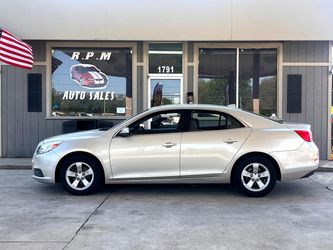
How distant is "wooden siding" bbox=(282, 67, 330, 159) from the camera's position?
40.2 ft

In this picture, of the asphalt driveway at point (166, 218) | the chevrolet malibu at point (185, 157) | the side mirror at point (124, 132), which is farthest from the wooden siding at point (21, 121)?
the side mirror at point (124, 132)

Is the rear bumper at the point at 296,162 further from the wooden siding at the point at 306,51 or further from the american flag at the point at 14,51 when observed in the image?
the american flag at the point at 14,51

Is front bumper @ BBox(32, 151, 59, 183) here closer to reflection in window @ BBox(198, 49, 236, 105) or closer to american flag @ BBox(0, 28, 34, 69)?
american flag @ BBox(0, 28, 34, 69)

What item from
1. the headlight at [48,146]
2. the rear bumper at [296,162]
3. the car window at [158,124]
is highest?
the car window at [158,124]

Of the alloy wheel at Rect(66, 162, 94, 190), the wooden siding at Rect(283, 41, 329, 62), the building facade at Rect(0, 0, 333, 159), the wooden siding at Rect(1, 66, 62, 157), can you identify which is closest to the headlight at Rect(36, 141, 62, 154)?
the alloy wheel at Rect(66, 162, 94, 190)

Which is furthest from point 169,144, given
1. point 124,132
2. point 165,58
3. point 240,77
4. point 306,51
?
point 306,51

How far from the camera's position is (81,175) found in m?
7.96

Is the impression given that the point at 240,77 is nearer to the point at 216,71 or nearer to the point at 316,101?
the point at 216,71

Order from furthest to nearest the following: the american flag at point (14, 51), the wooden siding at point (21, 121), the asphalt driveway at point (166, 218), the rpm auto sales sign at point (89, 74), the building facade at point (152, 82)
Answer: the rpm auto sales sign at point (89, 74) < the wooden siding at point (21, 121) < the building facade at point (152, 82) < the american flag at point (14, 51) < the asphalt driveway at point (166, 218)

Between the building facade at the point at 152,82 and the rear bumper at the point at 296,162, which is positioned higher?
the building facade at the point at 152,82

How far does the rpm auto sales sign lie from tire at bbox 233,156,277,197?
222 inches

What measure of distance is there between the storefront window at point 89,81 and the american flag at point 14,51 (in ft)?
3.84

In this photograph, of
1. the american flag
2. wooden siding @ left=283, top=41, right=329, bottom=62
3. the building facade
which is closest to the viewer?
the american flag

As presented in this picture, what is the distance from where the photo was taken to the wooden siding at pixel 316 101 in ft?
→ 40.2
